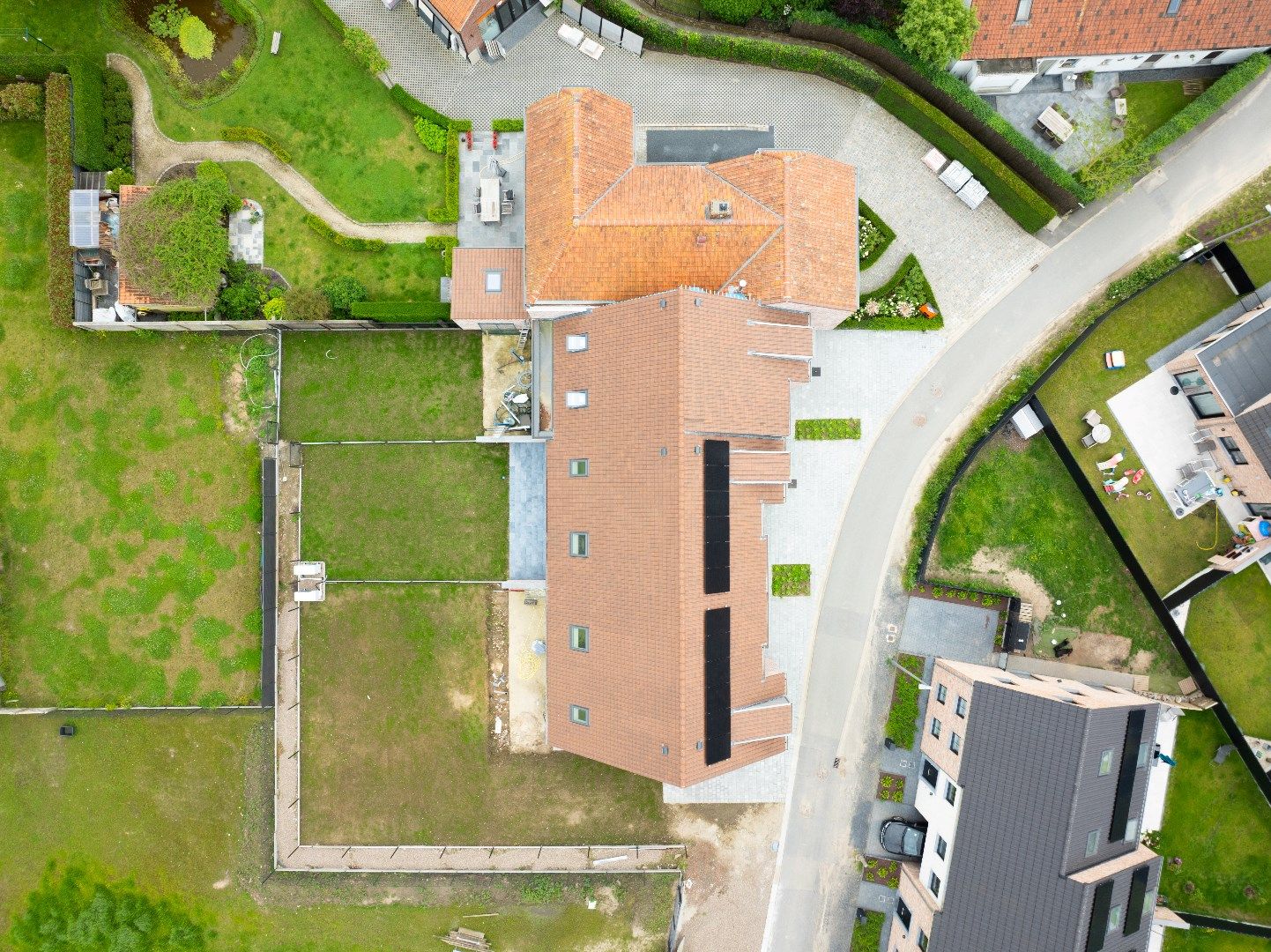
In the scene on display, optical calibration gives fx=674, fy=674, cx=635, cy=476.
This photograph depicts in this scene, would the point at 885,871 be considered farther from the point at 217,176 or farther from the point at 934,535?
the point at 217,176

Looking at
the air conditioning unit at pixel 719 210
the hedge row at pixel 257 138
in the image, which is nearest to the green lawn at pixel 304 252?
the hedge row at pixel 257 138

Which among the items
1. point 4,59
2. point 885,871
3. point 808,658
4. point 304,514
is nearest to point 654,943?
point 885,871

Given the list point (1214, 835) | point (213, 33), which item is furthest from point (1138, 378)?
point (213, 33)

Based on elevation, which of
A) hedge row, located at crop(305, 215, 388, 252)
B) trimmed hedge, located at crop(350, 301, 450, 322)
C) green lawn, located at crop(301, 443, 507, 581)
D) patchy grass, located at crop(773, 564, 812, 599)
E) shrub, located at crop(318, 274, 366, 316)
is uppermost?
hedge row, located at crop(305, 215, 388, 252)

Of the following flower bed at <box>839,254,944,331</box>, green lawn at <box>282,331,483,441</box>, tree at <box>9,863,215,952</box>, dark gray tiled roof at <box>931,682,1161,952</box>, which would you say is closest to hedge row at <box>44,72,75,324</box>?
green lawn at <box>282,331,483,441</box>

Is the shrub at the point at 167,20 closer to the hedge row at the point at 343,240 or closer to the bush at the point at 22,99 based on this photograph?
the bush at the point at 22,99

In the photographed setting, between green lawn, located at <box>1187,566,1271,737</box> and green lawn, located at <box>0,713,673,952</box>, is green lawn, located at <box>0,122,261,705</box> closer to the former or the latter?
green lawn, located at <box>0,713,673,952</box>

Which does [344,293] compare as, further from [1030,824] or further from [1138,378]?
[1138,378]
